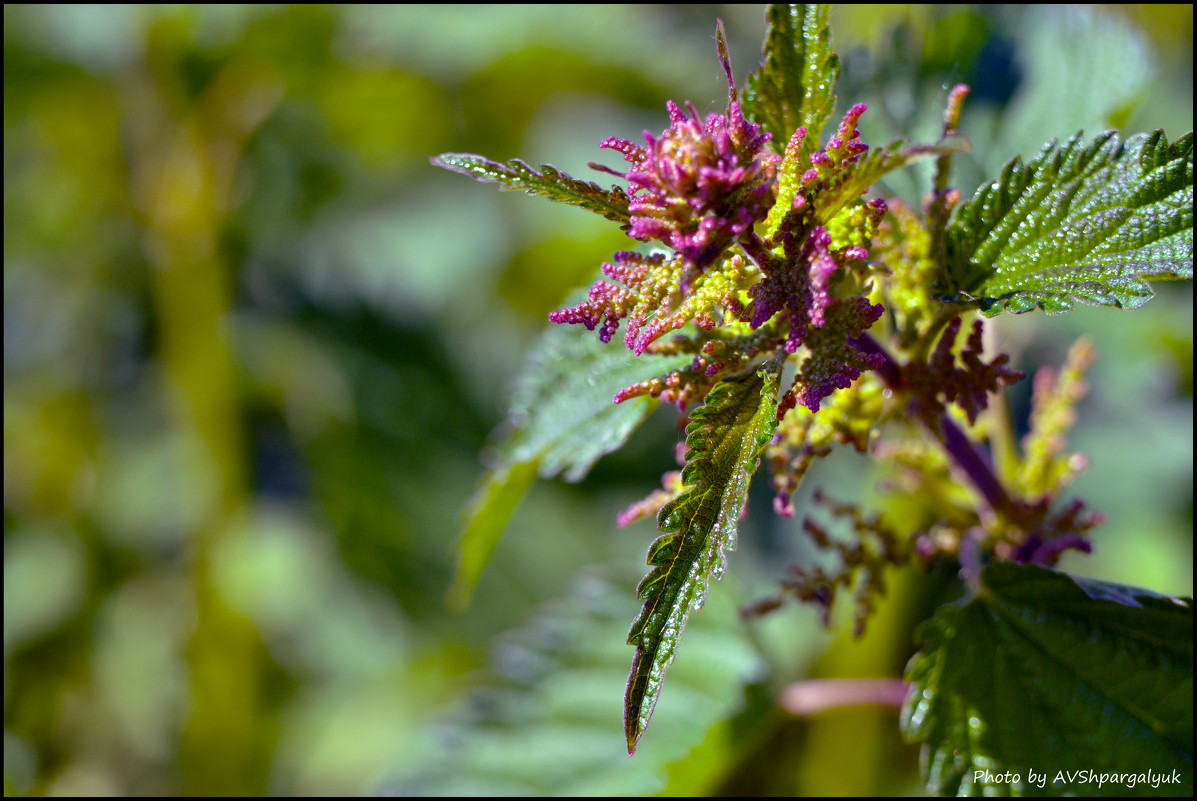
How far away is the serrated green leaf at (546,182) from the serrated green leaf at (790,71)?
0.53ft

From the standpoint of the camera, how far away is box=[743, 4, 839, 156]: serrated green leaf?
67 centimetres

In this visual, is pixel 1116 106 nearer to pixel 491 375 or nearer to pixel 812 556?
pixel 812 556

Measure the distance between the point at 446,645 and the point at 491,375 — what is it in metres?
0.63

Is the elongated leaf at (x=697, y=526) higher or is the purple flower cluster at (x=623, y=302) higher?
the purple flower cluster at (x=623, y=302)

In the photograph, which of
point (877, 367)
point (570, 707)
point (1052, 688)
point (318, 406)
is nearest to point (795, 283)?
point (877, 367)

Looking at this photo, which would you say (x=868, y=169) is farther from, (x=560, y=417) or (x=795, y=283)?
(x=560, y=417)

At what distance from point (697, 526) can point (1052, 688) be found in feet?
1.25

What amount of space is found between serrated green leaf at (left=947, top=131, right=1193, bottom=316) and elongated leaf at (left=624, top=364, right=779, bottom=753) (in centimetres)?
18

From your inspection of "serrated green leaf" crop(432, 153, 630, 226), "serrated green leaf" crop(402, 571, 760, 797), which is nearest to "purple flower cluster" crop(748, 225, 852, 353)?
"serrated green leaf" crop(432, 153, 630, 226)

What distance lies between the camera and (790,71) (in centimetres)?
69

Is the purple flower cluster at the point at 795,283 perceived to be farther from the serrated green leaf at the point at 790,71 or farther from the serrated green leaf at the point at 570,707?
the serrated green leaf at the point at 570,707

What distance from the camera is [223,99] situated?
6.35 feet

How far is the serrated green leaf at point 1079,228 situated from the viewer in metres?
0.60

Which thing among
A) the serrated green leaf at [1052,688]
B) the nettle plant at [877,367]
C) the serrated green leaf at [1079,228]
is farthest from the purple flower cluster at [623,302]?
the serrated green leaf at [1052,688]
